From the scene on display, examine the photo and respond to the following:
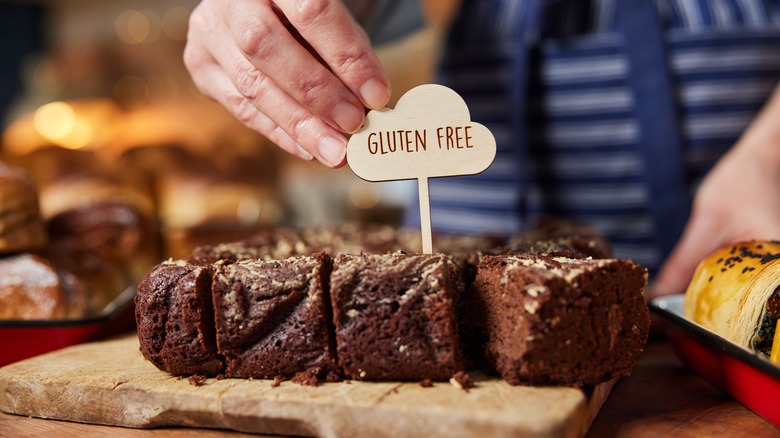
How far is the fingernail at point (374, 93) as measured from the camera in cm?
148

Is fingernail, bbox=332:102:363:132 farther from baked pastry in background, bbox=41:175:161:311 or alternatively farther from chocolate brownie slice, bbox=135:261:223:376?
baked pastry in background, bbox=41:175:161:311

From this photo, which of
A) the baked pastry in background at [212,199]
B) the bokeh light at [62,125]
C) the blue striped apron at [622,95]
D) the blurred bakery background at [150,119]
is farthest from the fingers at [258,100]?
the bokeh light at [62,125]

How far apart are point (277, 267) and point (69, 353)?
758 mm

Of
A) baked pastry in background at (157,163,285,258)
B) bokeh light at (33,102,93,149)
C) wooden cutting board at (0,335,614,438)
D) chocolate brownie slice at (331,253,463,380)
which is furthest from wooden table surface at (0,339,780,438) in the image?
bokeh light at (33,102,93,149)

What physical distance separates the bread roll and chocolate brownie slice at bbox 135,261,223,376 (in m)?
1.19

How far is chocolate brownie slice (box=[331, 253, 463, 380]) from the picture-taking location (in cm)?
136

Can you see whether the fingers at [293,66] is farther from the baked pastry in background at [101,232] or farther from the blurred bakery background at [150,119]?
the blurred bakery background at [150,119]

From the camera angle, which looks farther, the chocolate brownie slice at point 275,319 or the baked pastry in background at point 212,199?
the baked pastry in background at point 212,199

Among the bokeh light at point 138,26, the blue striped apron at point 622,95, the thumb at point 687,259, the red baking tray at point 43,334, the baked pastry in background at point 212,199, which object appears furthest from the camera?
the bokeh light at point 138,26

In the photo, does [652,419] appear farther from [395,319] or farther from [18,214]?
[18,214]

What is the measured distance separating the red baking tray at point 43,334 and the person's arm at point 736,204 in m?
1.76

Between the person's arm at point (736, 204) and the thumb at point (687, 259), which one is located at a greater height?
the person's arm at point (736, 204)

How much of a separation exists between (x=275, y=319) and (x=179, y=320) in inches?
8.9

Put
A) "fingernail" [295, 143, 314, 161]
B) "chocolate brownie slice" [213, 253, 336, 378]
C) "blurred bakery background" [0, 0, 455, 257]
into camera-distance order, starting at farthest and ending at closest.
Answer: "blurred bakery background" [0, 0, 455, 257], "fingernail" [295, 143, 314, 161], "chocolate brownie slice" [213, 253, 336, 378]
